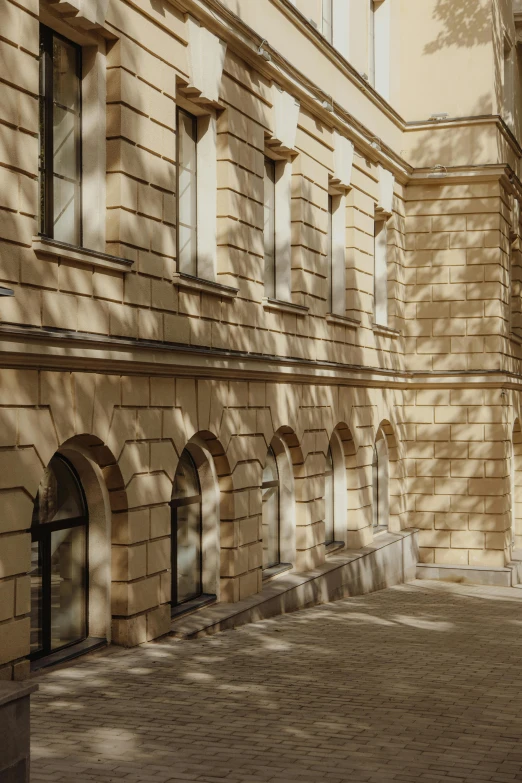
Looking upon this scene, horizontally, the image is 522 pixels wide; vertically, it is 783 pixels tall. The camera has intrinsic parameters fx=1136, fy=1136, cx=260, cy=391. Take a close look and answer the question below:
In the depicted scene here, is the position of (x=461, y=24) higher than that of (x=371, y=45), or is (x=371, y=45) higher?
(x=461, y=24)

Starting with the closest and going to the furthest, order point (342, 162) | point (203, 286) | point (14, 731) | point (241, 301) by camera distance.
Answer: point (14, 731)
point (203, 286)
point (241, 301)
point (342, 162)

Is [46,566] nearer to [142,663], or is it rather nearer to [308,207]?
[142,663]

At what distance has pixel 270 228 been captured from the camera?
1628 centimetres

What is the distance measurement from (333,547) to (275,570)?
290 cm

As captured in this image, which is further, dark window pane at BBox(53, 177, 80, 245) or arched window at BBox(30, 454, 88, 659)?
dark window pane at BBox(53, 177, 80, 245)


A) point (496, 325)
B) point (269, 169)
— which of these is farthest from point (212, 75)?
point (496, 325)

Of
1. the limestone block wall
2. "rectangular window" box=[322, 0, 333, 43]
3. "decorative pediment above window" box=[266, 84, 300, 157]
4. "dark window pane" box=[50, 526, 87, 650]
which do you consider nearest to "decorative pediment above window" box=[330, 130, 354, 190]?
"rectangular window" box=[322, 0, 333, 43]

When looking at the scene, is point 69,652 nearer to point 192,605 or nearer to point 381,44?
point 192,605

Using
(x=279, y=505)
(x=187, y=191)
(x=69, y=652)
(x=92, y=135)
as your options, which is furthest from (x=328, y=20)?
(x=69, y=652)

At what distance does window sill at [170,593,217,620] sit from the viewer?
1295 cm

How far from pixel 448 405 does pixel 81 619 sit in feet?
43.7

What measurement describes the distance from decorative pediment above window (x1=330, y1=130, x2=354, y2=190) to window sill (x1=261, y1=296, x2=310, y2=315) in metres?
2.96

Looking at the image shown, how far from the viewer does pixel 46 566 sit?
10.7 meters

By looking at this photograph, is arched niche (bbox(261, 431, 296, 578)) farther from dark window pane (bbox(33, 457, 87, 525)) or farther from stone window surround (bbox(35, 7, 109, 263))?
stone window surround (bbox(35, 7, 109, 263))
